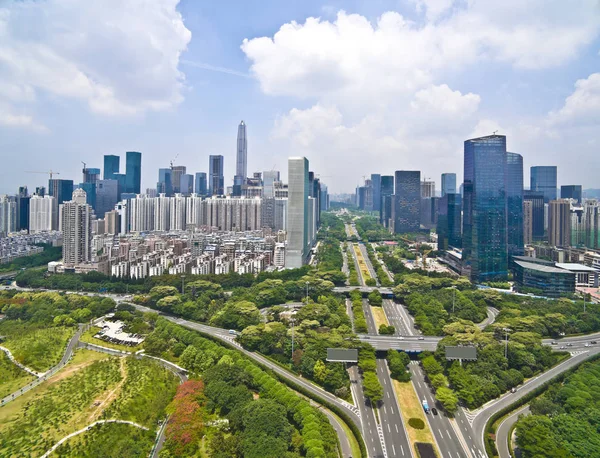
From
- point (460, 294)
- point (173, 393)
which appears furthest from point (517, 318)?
point (173, 393)

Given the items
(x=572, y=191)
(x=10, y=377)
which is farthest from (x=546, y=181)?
(x=10, y=377)

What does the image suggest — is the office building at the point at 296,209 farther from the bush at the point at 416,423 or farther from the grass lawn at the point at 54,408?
the bush at the point at 416,423

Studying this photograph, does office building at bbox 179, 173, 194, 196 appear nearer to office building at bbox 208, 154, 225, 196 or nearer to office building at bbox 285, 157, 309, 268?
office building at bbox 208, 154, 225, 196

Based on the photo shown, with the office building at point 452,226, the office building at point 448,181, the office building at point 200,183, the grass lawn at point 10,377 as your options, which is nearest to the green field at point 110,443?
the grass lawn at point 10,377

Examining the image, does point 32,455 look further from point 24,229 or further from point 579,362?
point 24,229

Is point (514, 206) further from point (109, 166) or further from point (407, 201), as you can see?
point (109, 166)
